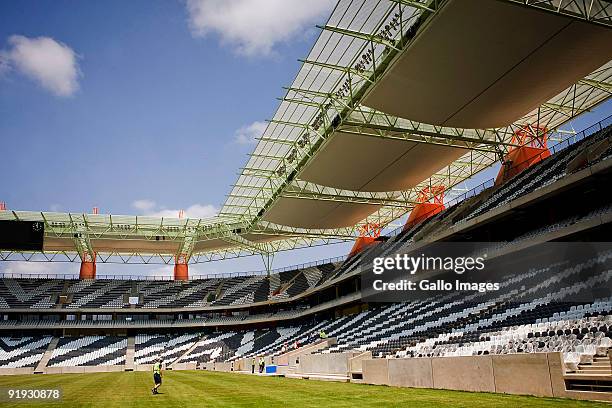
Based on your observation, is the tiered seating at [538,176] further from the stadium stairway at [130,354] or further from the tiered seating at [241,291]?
the stadium stairway at [130,354]

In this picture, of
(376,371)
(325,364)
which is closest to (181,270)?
(325,364)

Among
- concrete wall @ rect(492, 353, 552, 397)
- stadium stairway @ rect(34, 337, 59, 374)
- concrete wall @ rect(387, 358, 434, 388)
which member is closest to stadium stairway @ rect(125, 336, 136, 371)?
stadium stairway @ rect(34, 337, 59, 374)

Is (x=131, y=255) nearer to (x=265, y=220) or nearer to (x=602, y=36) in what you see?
(x=265, y=220)

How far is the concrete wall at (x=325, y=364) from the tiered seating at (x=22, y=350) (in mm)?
34143

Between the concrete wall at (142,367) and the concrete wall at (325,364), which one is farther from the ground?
the concrete wall at (325,364)

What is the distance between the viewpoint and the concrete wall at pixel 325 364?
2860 centimetres

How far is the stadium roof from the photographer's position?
2108 cm

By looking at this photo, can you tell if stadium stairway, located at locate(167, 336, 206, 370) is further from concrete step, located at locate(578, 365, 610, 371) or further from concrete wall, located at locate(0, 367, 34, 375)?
concrete step, located at locate(578, 365, 610, 371)

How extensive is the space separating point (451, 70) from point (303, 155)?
1367 centimetres

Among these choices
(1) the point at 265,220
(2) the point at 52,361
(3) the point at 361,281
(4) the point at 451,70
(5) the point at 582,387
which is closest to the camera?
(5) the point at 582,387

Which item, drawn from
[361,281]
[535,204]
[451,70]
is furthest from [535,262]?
[361,281]

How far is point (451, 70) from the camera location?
23.5 m

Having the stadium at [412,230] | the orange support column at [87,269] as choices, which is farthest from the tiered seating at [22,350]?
the orange support column at [87,269]

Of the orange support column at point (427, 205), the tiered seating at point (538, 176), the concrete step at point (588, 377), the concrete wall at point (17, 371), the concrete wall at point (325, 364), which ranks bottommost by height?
the concrete wall at point (17, 371)
